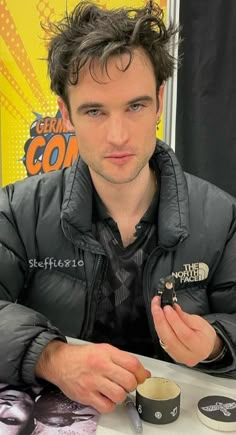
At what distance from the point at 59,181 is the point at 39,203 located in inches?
3.6

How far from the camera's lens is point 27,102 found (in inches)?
106

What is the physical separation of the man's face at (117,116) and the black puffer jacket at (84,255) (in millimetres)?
119

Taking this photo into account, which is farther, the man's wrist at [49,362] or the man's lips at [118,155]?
the man's lips at [118,155]

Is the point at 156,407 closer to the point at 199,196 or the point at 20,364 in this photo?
the point at 20,364

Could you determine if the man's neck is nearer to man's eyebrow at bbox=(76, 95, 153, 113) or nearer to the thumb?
man's eyebrow at bbox=(76, 95, 153, 113)

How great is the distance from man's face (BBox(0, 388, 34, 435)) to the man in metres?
0.35

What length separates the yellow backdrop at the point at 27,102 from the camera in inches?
102

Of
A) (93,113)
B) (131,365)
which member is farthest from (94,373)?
(93,113)

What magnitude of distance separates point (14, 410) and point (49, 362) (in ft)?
0.41

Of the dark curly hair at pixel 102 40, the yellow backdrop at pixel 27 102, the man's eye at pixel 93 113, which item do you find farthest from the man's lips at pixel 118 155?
the yellow backdrop at pixel 27 102

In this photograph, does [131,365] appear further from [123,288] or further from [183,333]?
[123,288]

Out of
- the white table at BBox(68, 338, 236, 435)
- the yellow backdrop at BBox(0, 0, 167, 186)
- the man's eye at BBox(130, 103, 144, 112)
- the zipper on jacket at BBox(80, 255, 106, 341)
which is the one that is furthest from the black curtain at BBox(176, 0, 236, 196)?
the white table at BBox(68, 338, 236, 435)

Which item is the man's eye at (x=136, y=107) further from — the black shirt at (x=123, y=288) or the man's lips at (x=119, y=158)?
the black shirt at (x=123, y=288)

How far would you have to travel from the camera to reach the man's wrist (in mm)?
1008
